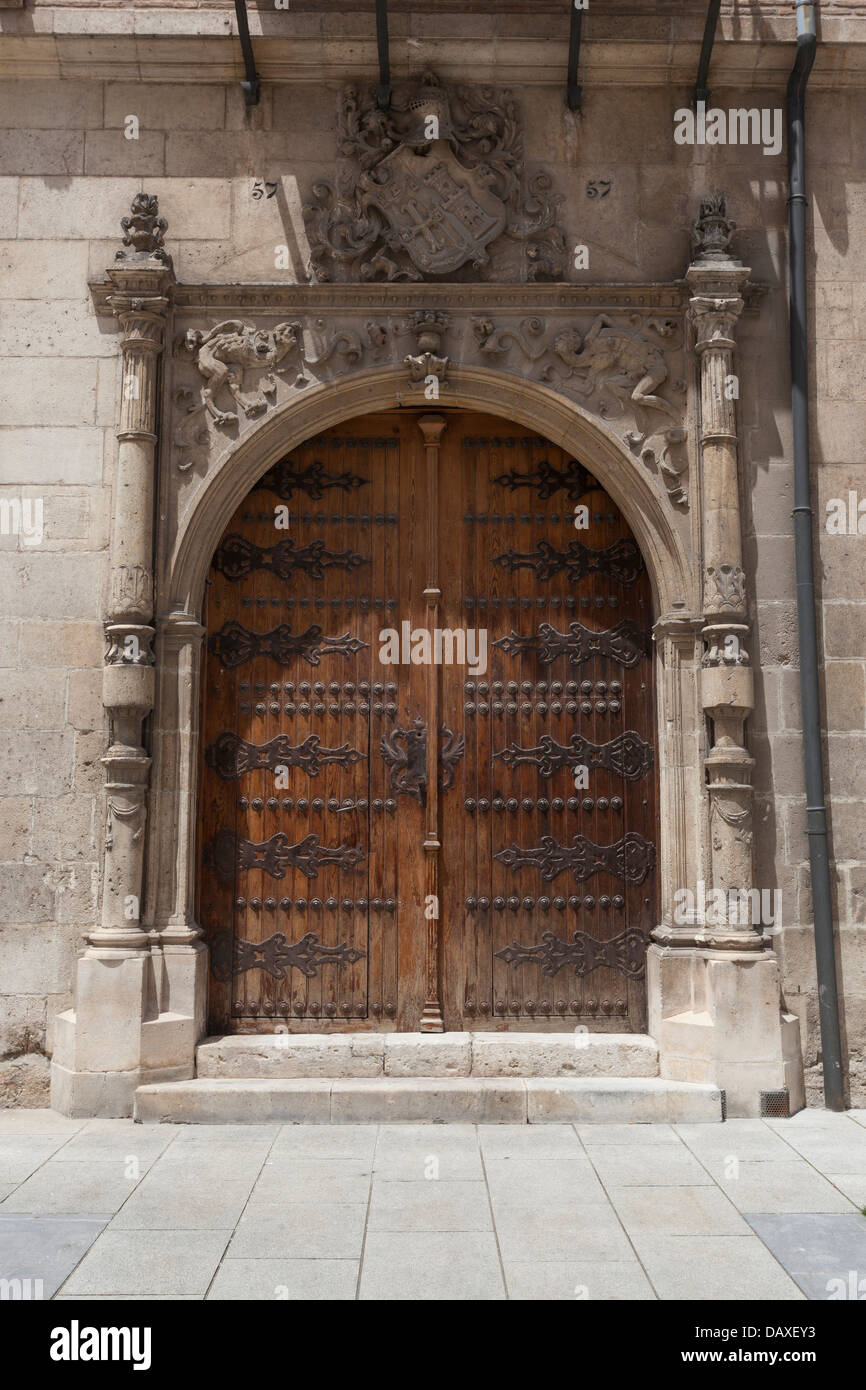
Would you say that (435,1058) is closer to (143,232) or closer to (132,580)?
(132,580)

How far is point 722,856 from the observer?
18.1 feet

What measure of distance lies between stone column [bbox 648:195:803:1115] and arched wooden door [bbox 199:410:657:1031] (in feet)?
1.20

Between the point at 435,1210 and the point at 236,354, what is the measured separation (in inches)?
166

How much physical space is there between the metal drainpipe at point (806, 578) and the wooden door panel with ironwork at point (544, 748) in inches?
32.0

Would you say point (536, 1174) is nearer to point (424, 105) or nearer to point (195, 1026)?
point (195, 1026)

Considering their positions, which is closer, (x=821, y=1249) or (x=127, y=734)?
(x=821, y=1249)

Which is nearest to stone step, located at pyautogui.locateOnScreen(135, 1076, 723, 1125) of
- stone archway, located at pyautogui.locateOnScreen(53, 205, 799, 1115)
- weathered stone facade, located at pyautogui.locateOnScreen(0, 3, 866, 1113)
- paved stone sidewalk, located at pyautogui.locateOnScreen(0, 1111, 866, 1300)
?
paved stone sidewalk, located at pyautogui.locateOnScreen(0, 1111, 866, 1300)

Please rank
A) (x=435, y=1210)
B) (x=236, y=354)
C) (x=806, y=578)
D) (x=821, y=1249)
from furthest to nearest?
(x=236, y=354) < (x=806, y=578) < (x=435, y=1210) < (x=821, y=1249)

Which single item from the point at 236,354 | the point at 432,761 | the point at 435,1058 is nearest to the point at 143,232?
the point at 236,354

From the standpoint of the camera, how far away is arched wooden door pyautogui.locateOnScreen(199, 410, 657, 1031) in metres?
5.86

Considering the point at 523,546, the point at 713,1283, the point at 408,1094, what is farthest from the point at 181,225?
the point at 713,1283

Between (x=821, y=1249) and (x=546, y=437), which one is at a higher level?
(x=546, y=437)

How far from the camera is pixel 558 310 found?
5891 millimetres

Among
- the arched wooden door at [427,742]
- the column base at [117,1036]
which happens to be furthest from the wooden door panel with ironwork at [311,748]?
the column base at [117,1036]
